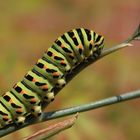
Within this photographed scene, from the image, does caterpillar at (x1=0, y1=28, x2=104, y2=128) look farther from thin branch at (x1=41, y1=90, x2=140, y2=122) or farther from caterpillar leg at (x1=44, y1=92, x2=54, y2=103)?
thin branch at (x1=41, y1=90, x2=140, y2=122)

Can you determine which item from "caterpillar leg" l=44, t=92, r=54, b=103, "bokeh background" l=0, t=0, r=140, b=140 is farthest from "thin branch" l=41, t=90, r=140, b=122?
"bokeh background" l=0, t=0, r=140, b=140

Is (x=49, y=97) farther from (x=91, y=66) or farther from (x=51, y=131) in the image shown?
(x=91, y=66)

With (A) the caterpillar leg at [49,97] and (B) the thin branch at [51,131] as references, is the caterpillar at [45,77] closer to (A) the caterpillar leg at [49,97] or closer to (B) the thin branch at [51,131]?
(A) the caterpillar leg at [49,97]

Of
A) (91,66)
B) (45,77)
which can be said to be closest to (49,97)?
(45,77)

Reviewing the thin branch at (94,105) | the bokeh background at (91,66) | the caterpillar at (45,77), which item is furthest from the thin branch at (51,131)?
the bokeh background at (91,66)

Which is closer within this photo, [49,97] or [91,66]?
[49,97]

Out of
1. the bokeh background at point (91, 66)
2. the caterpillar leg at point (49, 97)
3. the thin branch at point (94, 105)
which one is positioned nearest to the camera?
the thin branch at point (94, 105)
